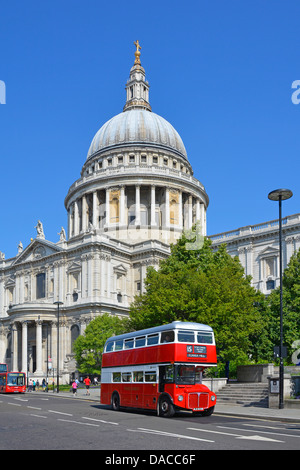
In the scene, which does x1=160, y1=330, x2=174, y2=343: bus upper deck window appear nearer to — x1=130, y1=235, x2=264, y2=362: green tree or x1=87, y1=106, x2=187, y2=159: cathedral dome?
x1=130, y1=235, x2=264, y2=362: green tree

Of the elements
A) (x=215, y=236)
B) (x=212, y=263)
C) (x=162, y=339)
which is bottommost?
(x=162, y=339)

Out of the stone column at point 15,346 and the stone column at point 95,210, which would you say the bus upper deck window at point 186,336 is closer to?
the stone column at point 15,346

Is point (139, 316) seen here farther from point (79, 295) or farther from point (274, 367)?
point (79, 295)

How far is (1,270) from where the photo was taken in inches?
3664

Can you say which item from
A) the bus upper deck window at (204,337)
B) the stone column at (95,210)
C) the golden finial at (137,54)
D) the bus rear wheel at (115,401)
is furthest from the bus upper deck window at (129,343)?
the golden finial at (137,54)

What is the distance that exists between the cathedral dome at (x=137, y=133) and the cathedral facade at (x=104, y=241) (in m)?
0.23

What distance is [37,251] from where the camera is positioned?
85.8m

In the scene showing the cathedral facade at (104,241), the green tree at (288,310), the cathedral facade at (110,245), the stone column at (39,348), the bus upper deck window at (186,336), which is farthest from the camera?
the cathedral facade at (104,241)

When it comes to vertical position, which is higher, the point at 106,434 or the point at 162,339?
the point at 162,339

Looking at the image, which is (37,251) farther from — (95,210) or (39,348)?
(39,348)

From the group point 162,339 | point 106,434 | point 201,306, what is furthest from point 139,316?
point 106,434

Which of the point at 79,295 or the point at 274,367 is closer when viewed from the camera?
the point at 274,367

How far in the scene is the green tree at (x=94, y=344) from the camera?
63125mm
